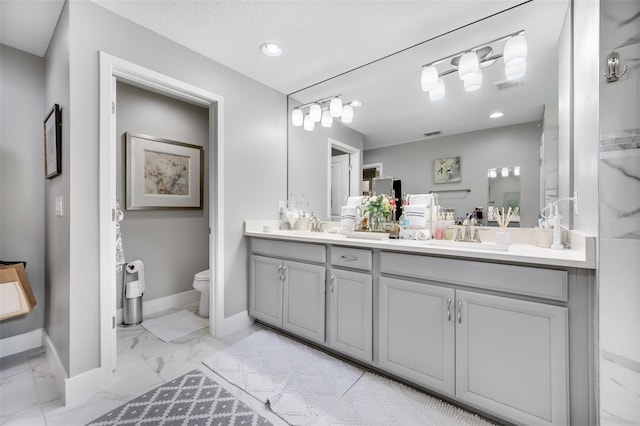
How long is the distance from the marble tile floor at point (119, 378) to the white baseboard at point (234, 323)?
0.06 metres

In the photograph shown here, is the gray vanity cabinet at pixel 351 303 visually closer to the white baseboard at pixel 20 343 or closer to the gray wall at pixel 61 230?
the gray wall at pixel 61 230

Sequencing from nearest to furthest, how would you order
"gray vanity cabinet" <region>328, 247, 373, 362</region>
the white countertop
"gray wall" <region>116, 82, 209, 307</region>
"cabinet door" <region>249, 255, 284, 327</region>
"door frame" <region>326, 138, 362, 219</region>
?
the white countertop
"gray vanity cabinet" <region>328, 247, 373, 362</region>
"cabinet door" <region>249, 255, 284, 327</region>
"door frame" <region>326, 138, 362, 219</region>
"gray wall" <region>116, 82, 209, 307</region>

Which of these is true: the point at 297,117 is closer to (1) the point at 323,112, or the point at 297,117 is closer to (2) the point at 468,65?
(1) the point at 323,112

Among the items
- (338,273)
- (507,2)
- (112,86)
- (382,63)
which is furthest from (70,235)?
(507,2)

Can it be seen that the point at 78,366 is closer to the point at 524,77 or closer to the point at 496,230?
the point at 496,230

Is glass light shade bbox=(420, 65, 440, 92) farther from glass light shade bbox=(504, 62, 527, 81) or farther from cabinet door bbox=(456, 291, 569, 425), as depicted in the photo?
cabinet door bbox=(456, 291, 569, 425)

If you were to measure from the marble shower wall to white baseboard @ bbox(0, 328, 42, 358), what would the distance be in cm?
350

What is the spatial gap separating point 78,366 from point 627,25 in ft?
9.86

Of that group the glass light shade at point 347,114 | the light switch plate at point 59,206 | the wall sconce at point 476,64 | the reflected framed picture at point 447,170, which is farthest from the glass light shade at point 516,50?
the light switch plate at point 59,206

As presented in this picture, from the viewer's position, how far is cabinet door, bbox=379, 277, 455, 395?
4.68ft

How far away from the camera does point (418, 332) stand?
1.52 meters

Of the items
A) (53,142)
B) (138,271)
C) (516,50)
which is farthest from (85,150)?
(516,50)

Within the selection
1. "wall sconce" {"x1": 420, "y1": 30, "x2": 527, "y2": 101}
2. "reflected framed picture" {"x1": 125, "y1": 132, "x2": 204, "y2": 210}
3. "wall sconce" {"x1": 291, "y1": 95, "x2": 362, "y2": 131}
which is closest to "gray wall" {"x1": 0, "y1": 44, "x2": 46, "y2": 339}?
"reflected framed picture" {"x1": 125, "y1": 132, "x2": 204, "y2": 210}

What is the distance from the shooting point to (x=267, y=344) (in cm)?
215
